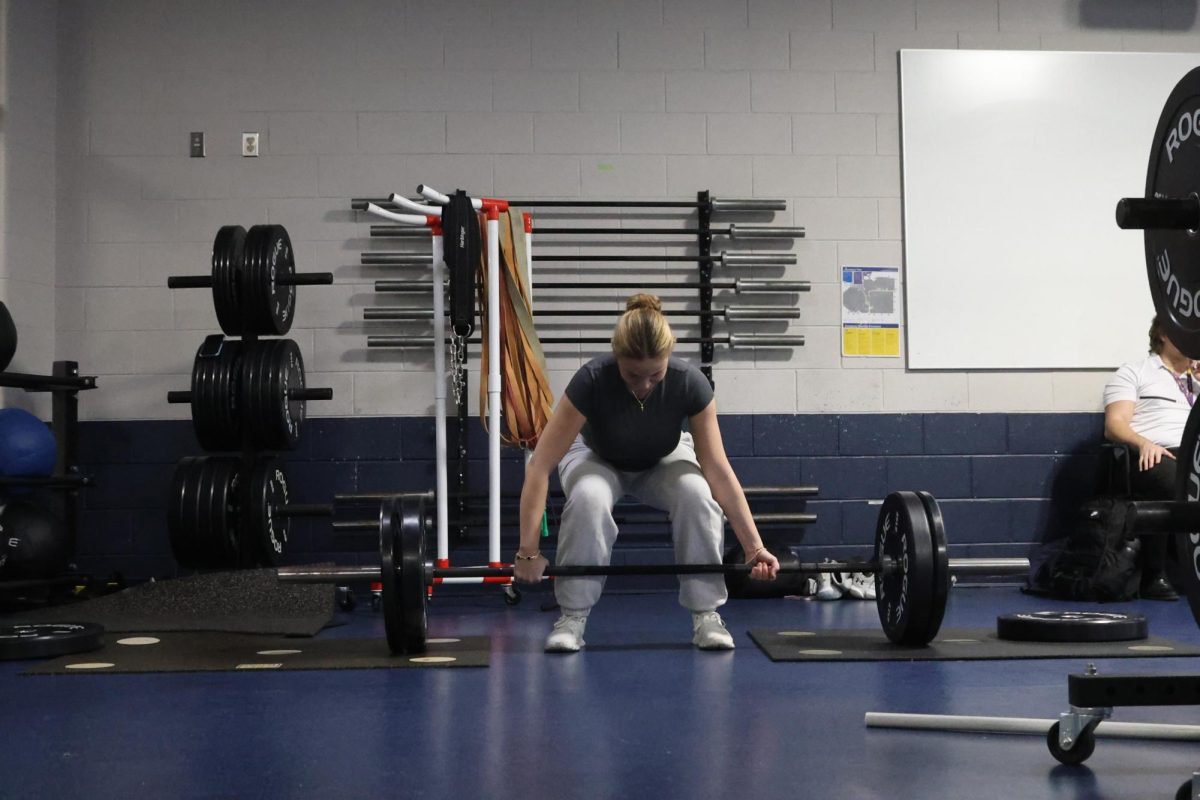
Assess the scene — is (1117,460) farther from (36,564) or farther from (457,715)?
(36,564)

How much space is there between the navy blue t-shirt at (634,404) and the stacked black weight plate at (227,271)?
169 centimetres

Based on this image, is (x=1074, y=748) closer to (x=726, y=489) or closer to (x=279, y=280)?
(x=726, y=489)

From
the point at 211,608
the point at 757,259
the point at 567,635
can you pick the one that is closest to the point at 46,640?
the point at 211,608

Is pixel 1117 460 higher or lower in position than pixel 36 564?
higher

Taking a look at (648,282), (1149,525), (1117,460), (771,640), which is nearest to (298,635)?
(771,640)

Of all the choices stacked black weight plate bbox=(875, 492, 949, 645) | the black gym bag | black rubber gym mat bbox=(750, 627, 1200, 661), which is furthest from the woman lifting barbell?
the black gym bag

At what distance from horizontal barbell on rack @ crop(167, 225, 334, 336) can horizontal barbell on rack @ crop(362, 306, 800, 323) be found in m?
0.47

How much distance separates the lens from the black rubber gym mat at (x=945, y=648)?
3070 millimetres

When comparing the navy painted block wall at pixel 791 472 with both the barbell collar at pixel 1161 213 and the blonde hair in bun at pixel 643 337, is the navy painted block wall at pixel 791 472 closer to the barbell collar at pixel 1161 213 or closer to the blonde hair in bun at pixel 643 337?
the blonde hair in bun at pixel 643 337

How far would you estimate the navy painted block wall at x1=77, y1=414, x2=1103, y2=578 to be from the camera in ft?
16.2

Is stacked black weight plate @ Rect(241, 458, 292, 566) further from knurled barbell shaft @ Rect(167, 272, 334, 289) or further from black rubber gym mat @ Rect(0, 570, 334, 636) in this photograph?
knurled barbell shaft @ Rect(167, 272, 334, 289)

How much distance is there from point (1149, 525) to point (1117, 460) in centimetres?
335

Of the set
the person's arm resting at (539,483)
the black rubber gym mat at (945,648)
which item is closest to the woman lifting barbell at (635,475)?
the person's arm resting at (539,483)

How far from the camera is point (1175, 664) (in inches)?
116
